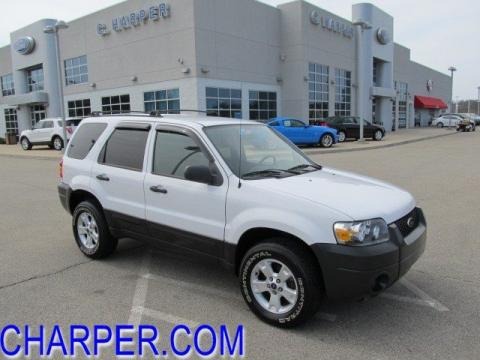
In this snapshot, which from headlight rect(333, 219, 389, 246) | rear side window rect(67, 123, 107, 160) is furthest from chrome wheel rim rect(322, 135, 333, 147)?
headlight rect(333, 219, 389, 246)

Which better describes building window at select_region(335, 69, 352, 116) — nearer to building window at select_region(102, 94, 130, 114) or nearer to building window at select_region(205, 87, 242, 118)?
building window at select_region(205, 87, 242, 118)

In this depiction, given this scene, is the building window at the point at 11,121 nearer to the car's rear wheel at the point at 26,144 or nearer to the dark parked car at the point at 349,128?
the car's rear wheel at the point at 26,144

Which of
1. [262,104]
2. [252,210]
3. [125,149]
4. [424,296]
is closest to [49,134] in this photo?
[262,104]

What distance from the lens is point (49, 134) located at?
24766mm

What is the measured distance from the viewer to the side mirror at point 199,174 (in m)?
4.00

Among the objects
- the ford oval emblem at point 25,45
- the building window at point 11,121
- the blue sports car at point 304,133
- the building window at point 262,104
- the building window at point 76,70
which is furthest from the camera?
the building window at point 11,121

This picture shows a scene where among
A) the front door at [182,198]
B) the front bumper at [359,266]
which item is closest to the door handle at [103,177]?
the front door at [182,198]

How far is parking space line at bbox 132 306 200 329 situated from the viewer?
3.85 meters

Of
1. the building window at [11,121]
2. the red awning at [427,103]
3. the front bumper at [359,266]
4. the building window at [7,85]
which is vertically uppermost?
the building window at [7,85]

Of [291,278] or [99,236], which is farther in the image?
[99,236]

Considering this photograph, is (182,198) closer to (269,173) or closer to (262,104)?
(269,173)

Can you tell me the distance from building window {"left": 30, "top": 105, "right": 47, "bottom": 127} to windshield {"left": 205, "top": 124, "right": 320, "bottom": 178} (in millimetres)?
38796

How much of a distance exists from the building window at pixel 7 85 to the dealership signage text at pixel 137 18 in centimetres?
1719

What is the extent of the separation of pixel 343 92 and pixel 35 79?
28068mm
